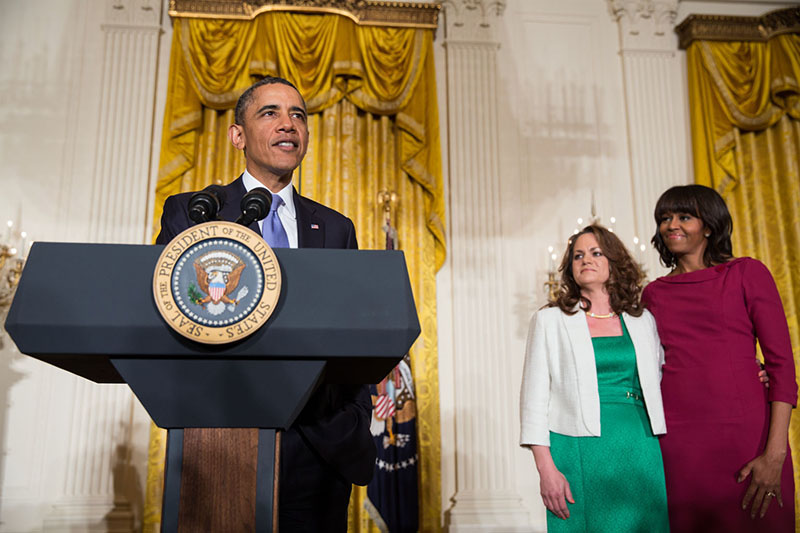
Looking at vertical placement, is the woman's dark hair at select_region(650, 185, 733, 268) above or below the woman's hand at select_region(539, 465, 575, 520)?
above

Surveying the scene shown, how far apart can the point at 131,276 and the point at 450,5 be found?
16.8 ft

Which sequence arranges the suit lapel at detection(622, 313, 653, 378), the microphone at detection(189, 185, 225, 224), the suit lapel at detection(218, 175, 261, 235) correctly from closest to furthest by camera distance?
1. the microphone at detection(189, 185, 225, 224)
2. the suit lapel at detection(218, 175, 261, 235)
3. the suit lapel at detection(622, 313, 653, 378)

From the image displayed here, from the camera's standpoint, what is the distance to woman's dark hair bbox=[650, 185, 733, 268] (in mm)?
2658

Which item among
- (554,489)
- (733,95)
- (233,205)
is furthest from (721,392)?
(733,95)

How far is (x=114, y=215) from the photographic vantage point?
4.95m

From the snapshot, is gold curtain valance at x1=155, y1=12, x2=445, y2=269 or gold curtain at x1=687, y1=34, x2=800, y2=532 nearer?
gold curtain valance at x1=155, y1=12, x2=445, y2=269

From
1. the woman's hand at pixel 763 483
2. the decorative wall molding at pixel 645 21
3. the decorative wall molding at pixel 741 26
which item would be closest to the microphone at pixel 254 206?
the woman's hand at pixel 763 483

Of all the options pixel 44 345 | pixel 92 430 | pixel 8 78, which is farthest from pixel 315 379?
pixel 8 78

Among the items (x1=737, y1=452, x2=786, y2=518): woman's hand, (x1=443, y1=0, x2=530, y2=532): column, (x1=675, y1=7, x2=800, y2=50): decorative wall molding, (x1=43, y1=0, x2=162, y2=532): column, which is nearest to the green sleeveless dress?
(x1=737, y1=452, x2=786, y2=518): woman's hand

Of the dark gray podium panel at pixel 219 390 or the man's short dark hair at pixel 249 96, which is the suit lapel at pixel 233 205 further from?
the dark gray podium panel at pixel 219 390

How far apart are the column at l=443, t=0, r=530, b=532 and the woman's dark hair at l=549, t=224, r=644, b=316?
2339 mm

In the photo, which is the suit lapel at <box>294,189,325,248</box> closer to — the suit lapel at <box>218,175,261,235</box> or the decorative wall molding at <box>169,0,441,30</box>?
the suit lapel at <box>218,175,261,235</box>

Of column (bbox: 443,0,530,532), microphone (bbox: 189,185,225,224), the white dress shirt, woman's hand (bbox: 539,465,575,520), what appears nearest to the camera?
microphone (bbox: 189,185,225,224)

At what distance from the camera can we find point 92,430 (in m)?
4.59
